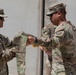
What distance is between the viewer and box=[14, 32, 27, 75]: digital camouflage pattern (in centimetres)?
490

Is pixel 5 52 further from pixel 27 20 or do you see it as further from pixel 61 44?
pixel 27 20

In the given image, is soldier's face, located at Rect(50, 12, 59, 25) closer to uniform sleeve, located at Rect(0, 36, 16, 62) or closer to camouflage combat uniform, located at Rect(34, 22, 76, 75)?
camouflage combat uniform, located at Rect(34, 22, 76, 75)

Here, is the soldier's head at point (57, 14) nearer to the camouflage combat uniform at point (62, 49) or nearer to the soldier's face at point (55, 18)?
the soldier's face at point (55, 18)

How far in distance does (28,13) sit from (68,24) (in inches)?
64.2

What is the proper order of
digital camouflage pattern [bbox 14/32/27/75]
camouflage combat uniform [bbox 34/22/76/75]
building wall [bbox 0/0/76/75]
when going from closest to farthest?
digital camouflage pattern [bbox 14/32/27/75] < camouflage combat uniform [bbox 34/22/76/75] < building wall [bbox 0/0/76/75]

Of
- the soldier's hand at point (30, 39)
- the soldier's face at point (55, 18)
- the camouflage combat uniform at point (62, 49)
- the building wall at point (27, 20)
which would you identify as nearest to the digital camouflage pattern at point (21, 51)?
the soldier's hand at point (30, 39)

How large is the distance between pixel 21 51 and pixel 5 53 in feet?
0.63

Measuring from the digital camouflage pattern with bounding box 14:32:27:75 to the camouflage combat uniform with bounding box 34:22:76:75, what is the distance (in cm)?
16

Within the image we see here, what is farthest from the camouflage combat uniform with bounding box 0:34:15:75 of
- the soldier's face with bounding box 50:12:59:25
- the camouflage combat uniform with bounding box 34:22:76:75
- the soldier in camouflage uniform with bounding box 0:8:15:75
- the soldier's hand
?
the soldier's face with bounding box 50:12:59:25

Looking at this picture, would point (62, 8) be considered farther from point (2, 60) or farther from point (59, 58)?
point (2, 60)

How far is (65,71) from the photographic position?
512cm

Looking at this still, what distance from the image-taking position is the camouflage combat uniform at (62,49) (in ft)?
16.4

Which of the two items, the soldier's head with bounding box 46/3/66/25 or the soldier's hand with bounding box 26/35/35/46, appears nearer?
the soldier's hand with bounding box 26/35/35/46

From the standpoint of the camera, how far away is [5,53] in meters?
5.04
